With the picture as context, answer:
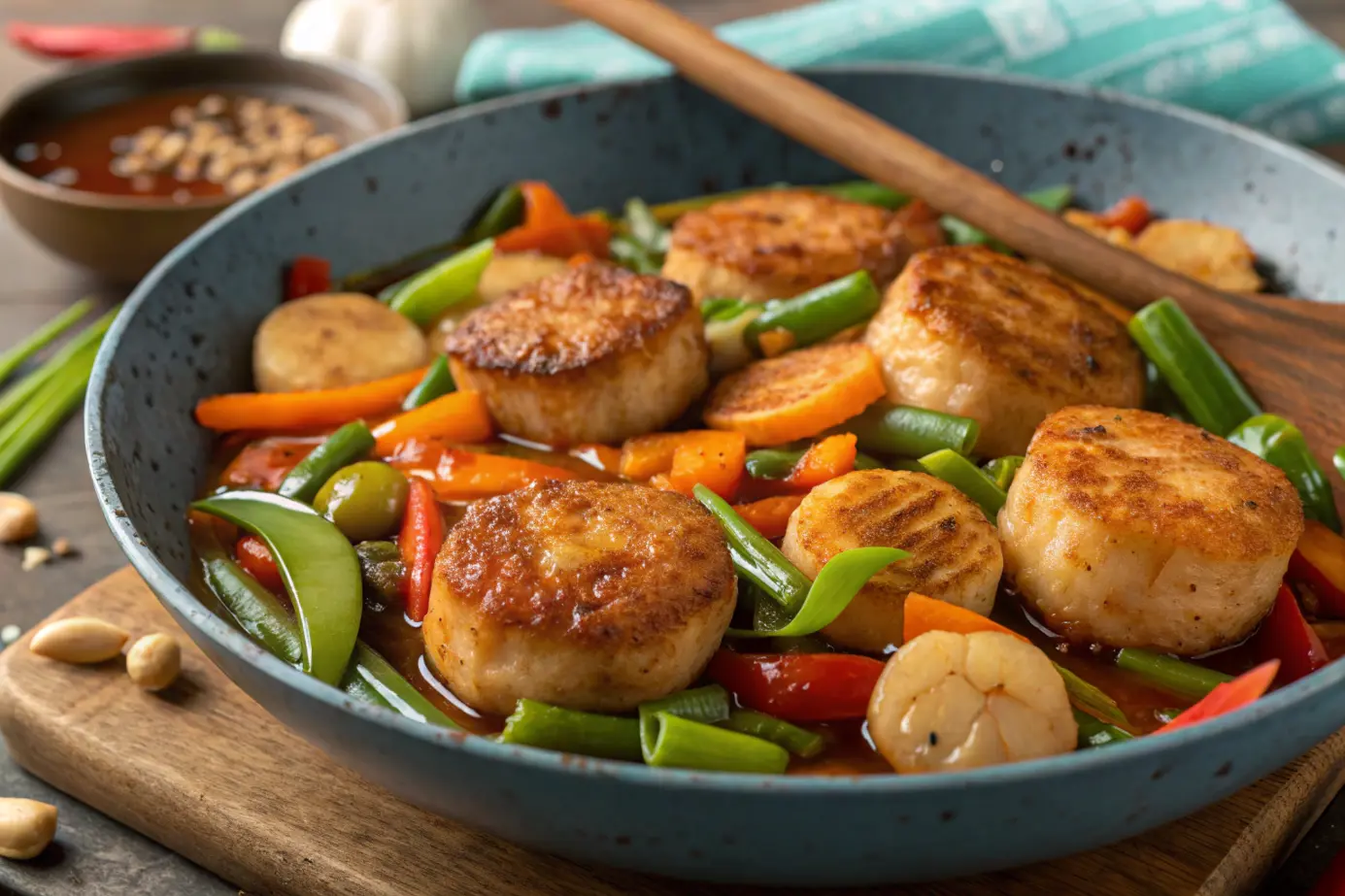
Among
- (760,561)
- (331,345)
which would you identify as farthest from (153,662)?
(760,561)

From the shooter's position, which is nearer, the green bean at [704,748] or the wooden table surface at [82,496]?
the green bean at [704,748]

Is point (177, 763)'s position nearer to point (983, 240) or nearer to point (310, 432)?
point (310, 432)

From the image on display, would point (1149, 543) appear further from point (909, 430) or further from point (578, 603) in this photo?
point (578, 603)

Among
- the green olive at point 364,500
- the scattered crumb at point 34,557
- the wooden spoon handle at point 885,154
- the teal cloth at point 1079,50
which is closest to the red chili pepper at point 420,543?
the green olive at point 364,500

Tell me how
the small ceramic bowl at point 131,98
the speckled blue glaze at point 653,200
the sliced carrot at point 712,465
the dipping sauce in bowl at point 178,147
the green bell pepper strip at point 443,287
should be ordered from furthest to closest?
the dipping sauce in bowl at point 178,147, the small ceramic bowl at point 131,98, the green bell pepper strip at point 443,287, the sliced carrot at point 712,465, the speckled blue glaze at point 653,200

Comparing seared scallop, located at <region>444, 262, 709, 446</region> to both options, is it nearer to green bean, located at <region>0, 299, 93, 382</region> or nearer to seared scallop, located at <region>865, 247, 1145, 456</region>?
seared scallop, located at <region>865, 247, 1145, 456</region>

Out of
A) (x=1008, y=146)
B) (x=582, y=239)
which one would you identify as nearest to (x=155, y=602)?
(x=582, y=239)

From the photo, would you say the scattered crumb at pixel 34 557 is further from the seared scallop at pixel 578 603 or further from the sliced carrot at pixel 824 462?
the sliced carrot at pixel 824 462
